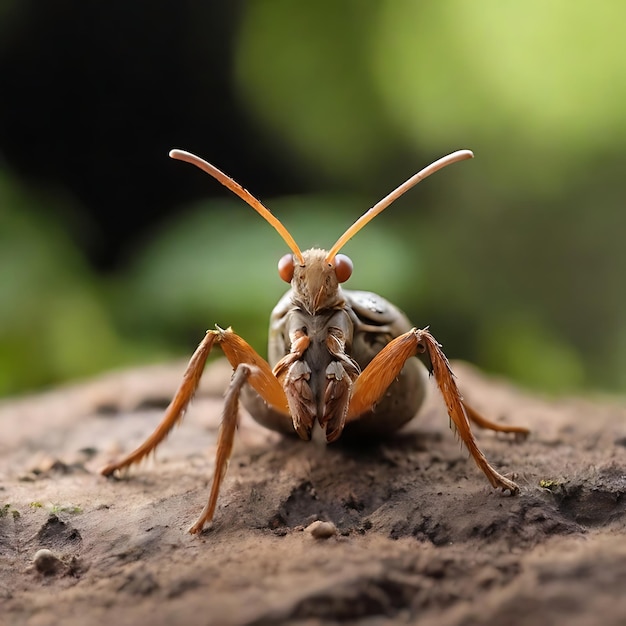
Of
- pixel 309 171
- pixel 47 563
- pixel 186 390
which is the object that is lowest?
pixel 47 563

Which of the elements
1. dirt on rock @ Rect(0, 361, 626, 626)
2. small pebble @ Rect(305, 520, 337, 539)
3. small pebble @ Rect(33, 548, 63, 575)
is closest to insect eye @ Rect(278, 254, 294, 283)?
dirt on rock @ Rect(0, 361, 626, 626)

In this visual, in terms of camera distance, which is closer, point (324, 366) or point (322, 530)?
point (322, 530)

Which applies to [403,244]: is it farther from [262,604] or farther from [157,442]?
[262,604]

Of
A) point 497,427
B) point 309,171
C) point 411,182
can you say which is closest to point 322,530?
point 411,182

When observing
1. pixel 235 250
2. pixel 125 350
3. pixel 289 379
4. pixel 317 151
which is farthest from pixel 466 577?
pixel 317 151

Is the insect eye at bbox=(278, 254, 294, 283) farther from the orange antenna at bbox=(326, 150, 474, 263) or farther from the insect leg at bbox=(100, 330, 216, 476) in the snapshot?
the insect leg at bbox=(100, 330, 216, 476)

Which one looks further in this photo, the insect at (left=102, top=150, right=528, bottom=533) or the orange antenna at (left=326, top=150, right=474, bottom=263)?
the orange antenna at (left=326, top=150, right=474, bottom=263)

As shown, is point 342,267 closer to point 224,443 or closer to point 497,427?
point 224,443
